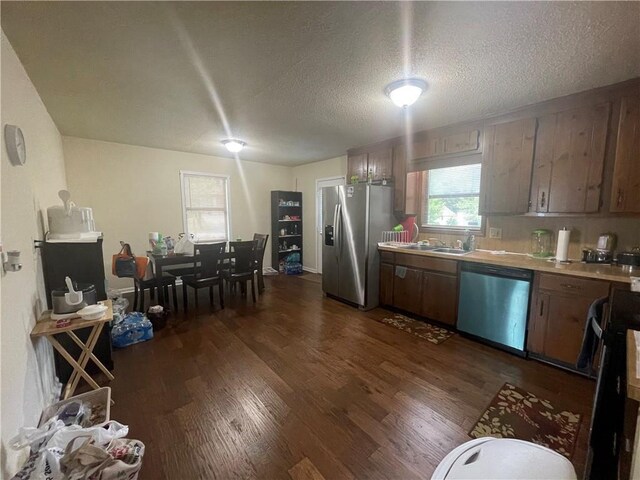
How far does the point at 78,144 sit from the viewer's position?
377cm

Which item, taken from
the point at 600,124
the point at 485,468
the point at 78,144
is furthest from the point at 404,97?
the point at 78,144

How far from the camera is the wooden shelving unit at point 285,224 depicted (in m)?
5.70

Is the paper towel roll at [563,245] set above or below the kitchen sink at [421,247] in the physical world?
above

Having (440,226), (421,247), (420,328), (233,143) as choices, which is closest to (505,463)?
(420,328)

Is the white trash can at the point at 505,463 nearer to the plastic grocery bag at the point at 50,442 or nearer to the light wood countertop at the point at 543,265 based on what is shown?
the plastic grocery bag at the point at 50,442

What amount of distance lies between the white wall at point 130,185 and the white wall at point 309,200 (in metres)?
1.41

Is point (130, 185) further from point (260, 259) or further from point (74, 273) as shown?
point (74, 273)

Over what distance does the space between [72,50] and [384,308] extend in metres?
3.89

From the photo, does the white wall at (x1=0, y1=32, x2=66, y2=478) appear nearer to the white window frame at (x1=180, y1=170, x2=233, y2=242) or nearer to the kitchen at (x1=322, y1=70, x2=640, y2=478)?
the white window frame at (x1=180, y1=170, x2=233, y2=242)

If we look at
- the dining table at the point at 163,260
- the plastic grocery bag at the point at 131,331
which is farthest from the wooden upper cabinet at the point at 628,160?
the plastic grocery bag at the point at 131,331

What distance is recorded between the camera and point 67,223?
2232 millimetres

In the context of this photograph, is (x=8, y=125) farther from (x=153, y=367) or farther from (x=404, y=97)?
(x=404, y=97)

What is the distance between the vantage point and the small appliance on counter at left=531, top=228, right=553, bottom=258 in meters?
2.68

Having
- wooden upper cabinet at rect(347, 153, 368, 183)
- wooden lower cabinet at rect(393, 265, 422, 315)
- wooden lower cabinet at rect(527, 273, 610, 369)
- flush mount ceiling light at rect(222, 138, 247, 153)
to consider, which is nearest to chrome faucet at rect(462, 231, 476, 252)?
wooden lower cabinet at rect(393, 265, 422, 315)
